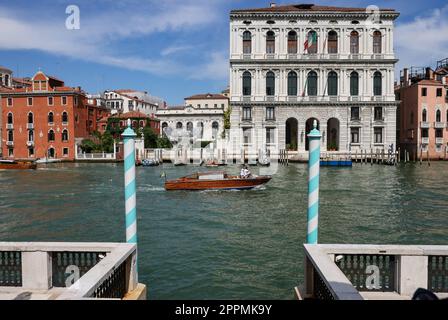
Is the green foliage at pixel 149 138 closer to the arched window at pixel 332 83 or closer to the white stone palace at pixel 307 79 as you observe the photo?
the white stone palace at pixel 307 79

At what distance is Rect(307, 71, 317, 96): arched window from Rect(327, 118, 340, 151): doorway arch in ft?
12.5

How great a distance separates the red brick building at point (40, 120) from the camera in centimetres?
3575

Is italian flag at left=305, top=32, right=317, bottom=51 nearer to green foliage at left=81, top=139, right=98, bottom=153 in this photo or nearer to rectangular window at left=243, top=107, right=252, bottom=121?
rectangular window at left=243, top=107, right=252, bottom=121

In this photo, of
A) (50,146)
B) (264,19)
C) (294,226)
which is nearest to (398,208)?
(294,226)

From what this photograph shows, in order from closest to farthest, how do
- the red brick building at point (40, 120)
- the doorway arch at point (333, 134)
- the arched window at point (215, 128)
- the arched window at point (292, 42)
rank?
the arched window at point (292, 42), the doorway arch at point (333, 134), the red brick building at point (40, 120), the arched window at point (215, 128)

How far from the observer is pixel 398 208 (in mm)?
12922

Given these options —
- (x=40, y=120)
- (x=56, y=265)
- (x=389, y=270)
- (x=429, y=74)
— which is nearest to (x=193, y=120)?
(x=40, y=120)

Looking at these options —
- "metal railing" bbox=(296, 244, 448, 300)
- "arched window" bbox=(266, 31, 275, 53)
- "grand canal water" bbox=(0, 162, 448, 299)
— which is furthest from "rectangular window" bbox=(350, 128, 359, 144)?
"metal railing" bbox=(296, 244, 448, 300)

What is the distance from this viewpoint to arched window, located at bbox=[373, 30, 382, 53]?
3453 centimetres

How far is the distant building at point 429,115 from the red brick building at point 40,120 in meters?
32.6

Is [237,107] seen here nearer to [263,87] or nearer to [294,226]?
[263,87]

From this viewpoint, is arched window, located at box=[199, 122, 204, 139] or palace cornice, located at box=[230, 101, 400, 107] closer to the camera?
palace cornice, located at box=[230, 101, 400, 107]

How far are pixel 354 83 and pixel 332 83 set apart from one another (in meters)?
2.06

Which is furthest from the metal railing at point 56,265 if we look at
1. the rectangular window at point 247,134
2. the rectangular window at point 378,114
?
the rectangular window at point 378,114
